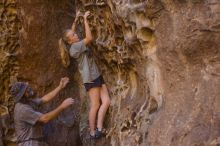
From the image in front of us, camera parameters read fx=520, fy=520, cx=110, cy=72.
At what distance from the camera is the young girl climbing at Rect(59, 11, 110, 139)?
607cm

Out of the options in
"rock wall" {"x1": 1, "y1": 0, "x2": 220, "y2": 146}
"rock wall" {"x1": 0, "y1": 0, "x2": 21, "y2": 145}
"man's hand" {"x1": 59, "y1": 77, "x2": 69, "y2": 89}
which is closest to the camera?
"rock wall" {"x1": 1, "y1": 0, "x2": 220, "y2": 146}

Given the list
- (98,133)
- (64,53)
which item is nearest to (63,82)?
(64,53)

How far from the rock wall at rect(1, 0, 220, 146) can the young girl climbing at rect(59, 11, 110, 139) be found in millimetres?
118

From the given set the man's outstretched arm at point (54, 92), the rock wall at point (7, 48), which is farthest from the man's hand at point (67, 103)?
the rock wall at point (7, 48)

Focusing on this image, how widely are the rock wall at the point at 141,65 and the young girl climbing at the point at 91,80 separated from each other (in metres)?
0.12

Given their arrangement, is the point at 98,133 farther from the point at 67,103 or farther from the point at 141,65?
Answer: the point at 141,65

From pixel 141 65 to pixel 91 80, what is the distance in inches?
35.4

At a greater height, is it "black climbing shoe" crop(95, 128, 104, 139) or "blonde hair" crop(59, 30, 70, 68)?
"blonde hair" crop(59, 30, 70, 68)

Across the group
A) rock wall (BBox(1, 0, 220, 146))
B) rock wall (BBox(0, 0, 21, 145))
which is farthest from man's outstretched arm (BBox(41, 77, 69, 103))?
rock wall (BBox(0, 0, 21, 145))

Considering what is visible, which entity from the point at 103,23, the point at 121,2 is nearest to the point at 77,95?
the point at 103,23

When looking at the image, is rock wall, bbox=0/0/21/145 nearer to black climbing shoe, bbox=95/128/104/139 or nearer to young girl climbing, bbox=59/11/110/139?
young girl climbing, bbox=59/11/110/139

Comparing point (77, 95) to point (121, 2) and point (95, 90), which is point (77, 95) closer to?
point (95, 90)

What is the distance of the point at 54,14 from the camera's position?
6.89 meters

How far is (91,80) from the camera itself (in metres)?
6.12
